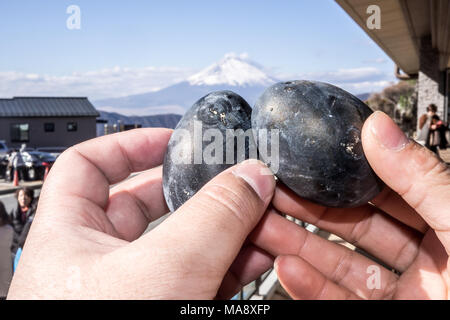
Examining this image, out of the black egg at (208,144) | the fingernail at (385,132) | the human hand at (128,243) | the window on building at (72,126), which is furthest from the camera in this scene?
the window on building at (72,126)

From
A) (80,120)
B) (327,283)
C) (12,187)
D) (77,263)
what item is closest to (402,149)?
(327,283)

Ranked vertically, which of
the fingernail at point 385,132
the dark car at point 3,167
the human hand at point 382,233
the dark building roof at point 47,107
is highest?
the fingernail at point 385,132

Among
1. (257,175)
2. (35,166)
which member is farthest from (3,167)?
(257,175)

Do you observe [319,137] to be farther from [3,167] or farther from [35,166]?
[3,167]

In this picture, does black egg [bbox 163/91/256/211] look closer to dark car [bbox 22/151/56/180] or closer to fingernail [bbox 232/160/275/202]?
fingernail [bbox 232/160/275/202]

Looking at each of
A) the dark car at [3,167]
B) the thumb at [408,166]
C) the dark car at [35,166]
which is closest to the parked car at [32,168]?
the dark car at [35,166]

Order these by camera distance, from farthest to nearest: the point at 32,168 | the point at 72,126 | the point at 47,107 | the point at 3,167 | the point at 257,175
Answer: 1. the point at 72,126
2. the point at 47,107
3. the point at 3,167
4. the point at 32,168
5. the point at 257,175

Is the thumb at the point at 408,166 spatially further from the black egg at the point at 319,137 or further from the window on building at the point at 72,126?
the window on building at the point at 72,126
